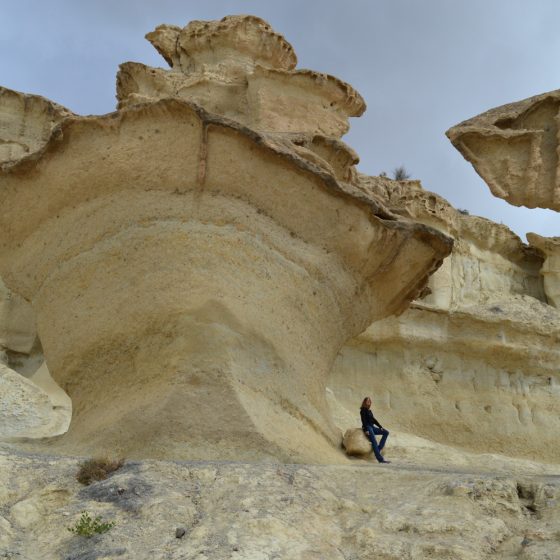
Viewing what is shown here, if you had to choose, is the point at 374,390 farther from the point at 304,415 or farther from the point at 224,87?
the point at 304,415

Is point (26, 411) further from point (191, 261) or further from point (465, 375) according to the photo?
point (465, 375)

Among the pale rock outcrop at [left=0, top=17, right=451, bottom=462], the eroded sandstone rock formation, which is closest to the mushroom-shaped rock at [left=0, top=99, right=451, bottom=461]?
the pale rock outcrop at [left=0, top=17, right=451, bottom=462]

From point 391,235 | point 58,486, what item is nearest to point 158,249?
point 391,235

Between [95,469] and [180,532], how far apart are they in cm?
70

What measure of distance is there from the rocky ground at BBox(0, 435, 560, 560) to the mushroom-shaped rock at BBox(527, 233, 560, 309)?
11.1 m

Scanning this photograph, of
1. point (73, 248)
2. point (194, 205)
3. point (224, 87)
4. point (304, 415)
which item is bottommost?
point (304, 415)

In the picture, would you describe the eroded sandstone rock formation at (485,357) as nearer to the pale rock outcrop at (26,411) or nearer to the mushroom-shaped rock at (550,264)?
the mushroom-shaped rock at (550,264)

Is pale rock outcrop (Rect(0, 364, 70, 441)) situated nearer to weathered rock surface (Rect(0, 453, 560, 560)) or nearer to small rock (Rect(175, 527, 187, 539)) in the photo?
weathered rock surface (Rect(0, 453, 560, 560))

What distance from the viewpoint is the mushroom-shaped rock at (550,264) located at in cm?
1435

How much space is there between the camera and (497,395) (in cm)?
1175

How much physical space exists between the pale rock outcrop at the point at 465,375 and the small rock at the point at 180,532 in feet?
25.7

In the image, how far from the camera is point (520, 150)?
1048 centimetres

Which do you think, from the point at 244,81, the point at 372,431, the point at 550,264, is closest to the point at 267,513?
the point at 372,431

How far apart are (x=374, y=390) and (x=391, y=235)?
552 cm
